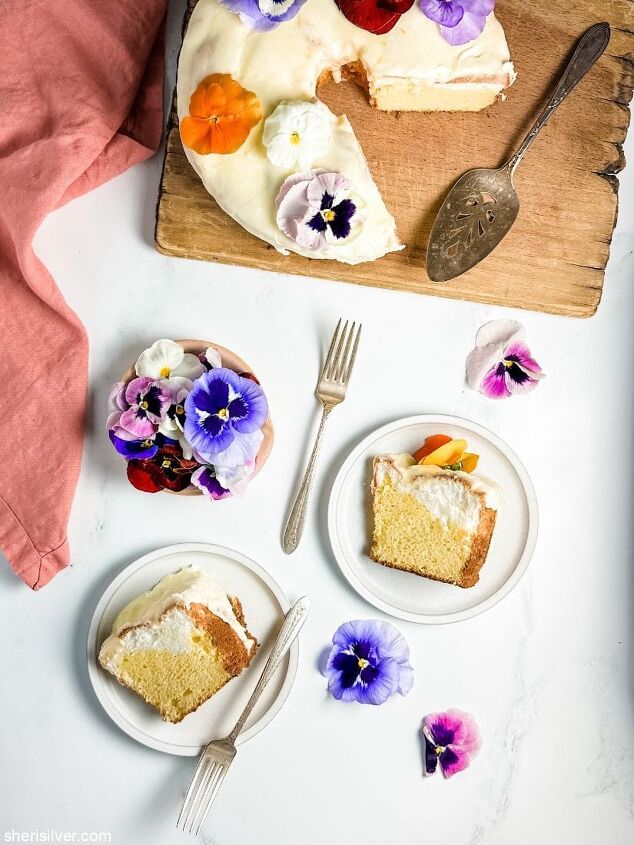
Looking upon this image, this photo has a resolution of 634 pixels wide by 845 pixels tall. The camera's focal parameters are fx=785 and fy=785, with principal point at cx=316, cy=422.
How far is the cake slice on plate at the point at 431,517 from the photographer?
5.02ft

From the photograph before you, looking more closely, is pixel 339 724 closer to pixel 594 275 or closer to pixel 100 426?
pixel 100 426

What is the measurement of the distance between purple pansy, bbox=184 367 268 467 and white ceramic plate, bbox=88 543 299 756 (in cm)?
23

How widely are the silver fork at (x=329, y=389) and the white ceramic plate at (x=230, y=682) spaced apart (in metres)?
0.11

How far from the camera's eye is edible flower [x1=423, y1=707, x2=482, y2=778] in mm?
1607

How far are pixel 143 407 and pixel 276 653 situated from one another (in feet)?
1.76

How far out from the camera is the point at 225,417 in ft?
4.65

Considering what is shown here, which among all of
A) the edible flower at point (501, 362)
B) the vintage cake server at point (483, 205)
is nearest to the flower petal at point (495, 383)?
the edible flower at point (501, 362)

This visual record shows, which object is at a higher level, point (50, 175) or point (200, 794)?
point (50, 175)

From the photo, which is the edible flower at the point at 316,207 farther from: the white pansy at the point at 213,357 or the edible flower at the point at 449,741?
the edible flower at the point at 449,741

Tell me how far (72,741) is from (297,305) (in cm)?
99

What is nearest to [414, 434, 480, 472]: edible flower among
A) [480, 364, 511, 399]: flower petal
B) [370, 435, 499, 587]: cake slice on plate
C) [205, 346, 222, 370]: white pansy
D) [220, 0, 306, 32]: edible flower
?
[370, 435, 499, 587]: cake slice on plate

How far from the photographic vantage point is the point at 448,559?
1550 mm

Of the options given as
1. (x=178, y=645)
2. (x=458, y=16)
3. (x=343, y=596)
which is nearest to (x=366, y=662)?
(x=343, y=596)

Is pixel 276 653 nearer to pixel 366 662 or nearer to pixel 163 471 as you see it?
pixel 366 662
